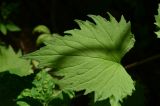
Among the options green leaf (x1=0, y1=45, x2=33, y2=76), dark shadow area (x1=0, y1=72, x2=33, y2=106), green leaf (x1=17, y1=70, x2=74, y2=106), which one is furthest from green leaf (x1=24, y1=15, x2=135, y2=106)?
green leaf (x1=0, y1=45, x2=33, y2=76)

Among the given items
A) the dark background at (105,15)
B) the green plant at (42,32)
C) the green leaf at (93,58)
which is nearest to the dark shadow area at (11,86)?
the green leaf at (93,58)

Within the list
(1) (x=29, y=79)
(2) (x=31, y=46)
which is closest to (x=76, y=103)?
(1) (x=29, y=79)

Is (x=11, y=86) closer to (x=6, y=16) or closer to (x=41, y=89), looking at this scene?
(x=41, y=89)

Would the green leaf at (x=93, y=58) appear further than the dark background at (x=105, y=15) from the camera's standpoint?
No

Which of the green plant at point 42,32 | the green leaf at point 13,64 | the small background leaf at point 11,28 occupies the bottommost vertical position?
the green leaf at point 13,64

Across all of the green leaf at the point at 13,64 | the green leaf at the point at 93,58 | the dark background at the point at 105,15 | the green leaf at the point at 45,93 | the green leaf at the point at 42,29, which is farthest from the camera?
the green leaf at the point at 42,29

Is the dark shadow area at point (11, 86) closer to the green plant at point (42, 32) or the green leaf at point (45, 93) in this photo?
the green leaf at point (45, 93)

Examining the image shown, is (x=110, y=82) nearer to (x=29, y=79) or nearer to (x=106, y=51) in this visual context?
(x=106, y=51)

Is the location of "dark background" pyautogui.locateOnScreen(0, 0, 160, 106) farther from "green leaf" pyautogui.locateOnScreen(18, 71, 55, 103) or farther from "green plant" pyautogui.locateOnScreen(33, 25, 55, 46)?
"green leaf" pyautogui.locateOnScreen(18, 71, 55, 103)
